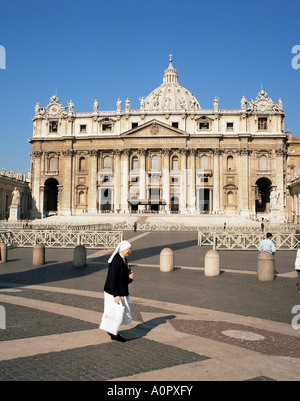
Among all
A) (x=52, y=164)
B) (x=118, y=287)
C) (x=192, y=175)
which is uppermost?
(x=52, y=164)

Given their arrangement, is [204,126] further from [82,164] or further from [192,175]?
[82,164]

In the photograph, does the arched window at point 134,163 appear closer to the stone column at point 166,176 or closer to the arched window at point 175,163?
the stone column at point 166,176

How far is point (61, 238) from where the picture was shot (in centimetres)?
2445

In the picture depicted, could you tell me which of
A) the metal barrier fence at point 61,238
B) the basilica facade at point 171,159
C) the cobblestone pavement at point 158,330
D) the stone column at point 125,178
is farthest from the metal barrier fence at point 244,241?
the stone column at point 125,178

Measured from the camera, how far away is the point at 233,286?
38.1 feet

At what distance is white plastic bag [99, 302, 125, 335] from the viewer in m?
6.50

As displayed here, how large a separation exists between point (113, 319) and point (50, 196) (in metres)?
77.2

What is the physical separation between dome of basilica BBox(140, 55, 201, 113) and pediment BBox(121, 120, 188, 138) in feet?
109

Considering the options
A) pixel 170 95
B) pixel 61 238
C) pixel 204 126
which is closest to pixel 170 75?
pixel 170 95

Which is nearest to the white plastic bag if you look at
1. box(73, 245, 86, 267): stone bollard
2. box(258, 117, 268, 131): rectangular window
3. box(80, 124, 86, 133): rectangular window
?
box(73, 245, 86, 267): stone bollard

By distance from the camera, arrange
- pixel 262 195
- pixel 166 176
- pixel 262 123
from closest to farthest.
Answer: pixel 166 176 → pixel 262 123 → pixel 262 195

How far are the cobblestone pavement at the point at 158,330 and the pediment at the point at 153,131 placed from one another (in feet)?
194
